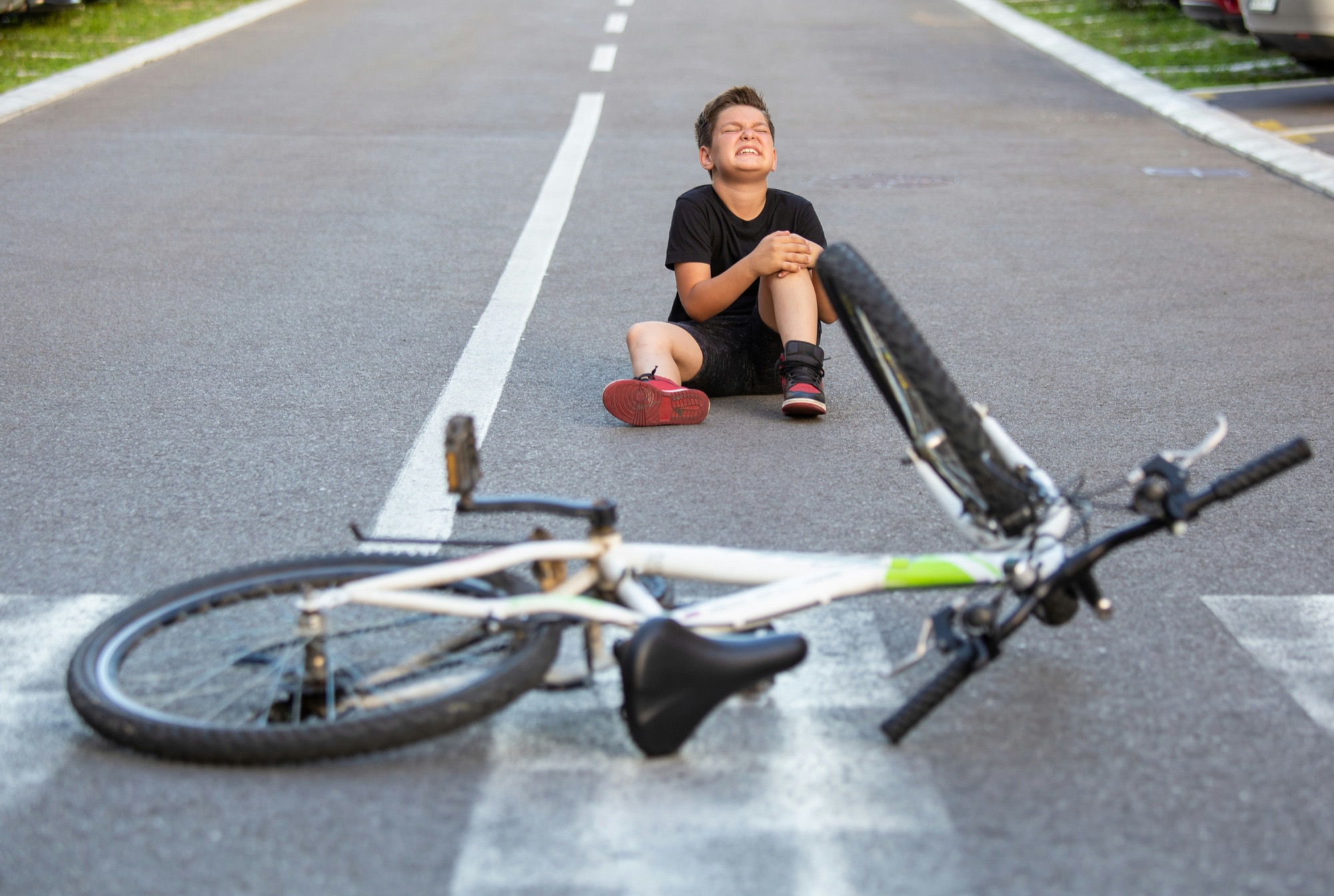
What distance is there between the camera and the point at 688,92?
1554 centimetres

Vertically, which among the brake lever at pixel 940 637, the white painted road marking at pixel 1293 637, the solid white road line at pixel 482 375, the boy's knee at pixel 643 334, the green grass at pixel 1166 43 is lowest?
the green grass at pixel 1166 43

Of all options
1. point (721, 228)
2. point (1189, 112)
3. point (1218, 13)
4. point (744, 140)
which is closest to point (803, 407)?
point (721, 228)

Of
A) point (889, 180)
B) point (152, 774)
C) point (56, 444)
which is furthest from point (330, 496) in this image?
point (889, 180)

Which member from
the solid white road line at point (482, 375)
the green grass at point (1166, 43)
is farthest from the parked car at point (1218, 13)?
the solid white road line at point (482, 375)

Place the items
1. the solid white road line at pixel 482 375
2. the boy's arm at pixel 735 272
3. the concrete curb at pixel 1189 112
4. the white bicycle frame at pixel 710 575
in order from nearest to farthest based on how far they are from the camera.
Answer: the white bicycle frame at pixel 710 575 → the solid white road line at pixel 482 375 → the boy's arm at pixel 735 272 → the concrete curb at pixel 1189 112

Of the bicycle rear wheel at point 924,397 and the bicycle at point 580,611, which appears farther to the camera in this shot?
the bicycle rear wheel at point 924,397

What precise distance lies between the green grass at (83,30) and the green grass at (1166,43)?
38.7 ft

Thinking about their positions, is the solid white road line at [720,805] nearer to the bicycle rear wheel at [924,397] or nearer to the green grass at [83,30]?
the bicycle rear wheel at [924,397]

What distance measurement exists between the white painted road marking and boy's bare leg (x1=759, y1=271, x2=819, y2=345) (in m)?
1.93

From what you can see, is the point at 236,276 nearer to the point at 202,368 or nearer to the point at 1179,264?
the point at 202,368

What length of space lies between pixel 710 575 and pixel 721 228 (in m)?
2.47

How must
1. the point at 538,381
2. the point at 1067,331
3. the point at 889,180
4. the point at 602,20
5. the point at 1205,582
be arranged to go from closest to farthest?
the point at 1205,582, the point at 538,381, the point at 1067,331, the point at 889,180, the point at 602,20

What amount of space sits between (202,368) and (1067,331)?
3781mm

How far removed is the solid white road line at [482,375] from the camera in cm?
432
